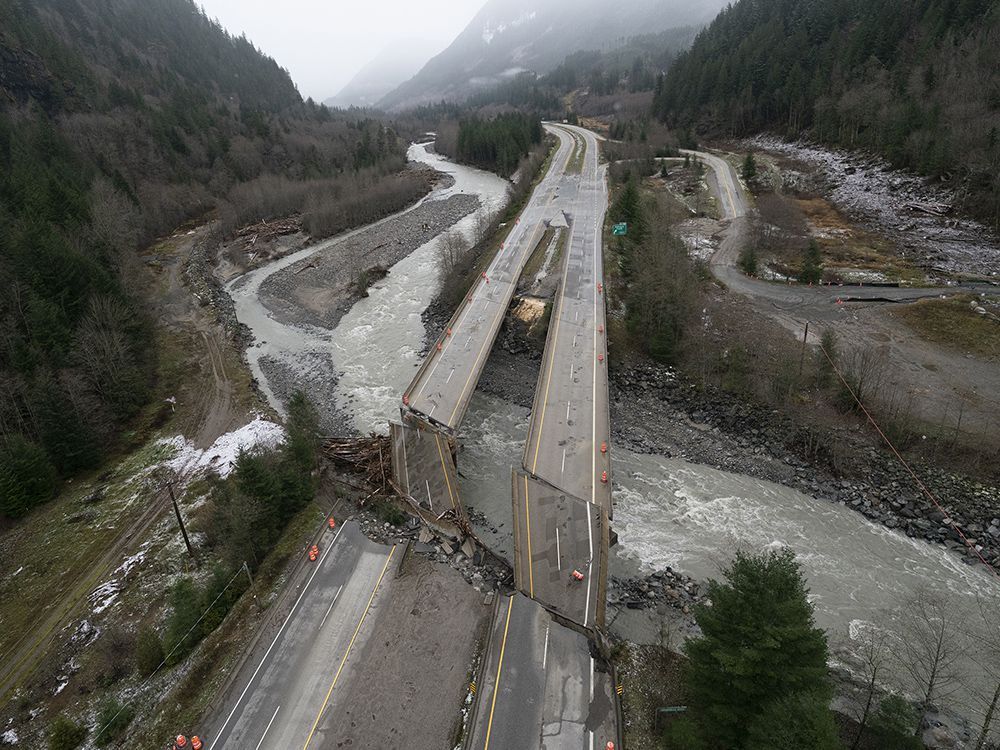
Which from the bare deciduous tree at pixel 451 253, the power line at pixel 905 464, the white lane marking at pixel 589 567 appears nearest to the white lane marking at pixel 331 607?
the white lane marking at pixel 589 567

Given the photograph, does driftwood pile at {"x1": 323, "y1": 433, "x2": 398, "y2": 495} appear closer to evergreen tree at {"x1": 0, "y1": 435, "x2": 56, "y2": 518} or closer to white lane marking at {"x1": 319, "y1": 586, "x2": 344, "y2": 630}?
white lane marking at {"x1": 319, "y1": 586, "x2": 344, "y2": 630}

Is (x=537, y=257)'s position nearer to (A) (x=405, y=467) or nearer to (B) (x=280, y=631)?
(A) (x=405, y=467)

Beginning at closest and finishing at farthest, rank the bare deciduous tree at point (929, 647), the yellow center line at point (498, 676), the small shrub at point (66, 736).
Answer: the yellow center line at point (498, 676) < the small shrub at point (66, 736) < the bare deciduous tree at point (929, 647)

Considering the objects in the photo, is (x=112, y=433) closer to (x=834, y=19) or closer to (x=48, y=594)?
(x=48, y=594)

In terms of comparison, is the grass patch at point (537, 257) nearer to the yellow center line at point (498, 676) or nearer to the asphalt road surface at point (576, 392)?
the asphalt road surface at point (576, 392)

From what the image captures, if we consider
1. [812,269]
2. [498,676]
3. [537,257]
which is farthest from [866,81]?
[498,676]

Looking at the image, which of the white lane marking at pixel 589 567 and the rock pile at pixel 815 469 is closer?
the white lane marking at pixel 589 567

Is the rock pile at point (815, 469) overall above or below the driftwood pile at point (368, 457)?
below

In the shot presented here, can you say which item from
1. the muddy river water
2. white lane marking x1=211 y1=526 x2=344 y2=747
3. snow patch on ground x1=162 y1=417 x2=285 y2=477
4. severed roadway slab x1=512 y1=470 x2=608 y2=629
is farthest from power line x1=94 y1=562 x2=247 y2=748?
severed roadway slab x1=512 y1=470 x2=608 y2=629
